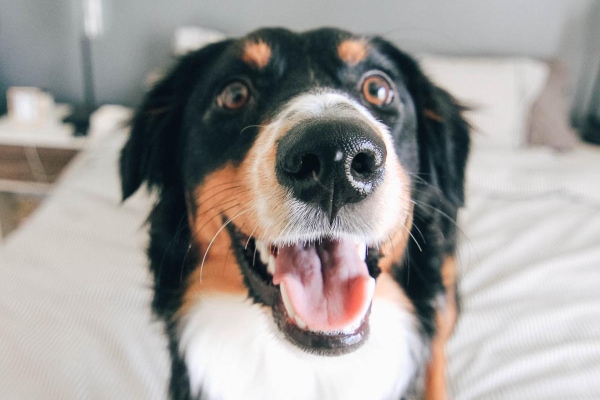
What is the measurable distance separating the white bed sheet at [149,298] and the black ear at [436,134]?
391 mm

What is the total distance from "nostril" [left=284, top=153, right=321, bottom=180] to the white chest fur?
398mm

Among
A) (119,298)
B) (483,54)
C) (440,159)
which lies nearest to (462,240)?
(440,159)

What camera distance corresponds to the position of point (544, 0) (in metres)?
2.90

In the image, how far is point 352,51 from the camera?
1053 mm

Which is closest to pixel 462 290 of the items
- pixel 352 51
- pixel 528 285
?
pixel 528 285

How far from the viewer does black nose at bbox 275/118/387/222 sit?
640 millimetres

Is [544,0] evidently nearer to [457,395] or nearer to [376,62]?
[376,62]

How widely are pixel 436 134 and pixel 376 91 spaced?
0.84 ft

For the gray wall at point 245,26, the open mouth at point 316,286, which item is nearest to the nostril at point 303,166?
the open mouth at point 316,286

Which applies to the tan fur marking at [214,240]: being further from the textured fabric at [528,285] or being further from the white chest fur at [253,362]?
the textured fabric at [528,285]

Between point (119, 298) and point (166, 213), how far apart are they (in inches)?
12.9

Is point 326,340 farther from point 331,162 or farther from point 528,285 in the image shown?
point 528,285

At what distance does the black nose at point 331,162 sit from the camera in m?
0.64

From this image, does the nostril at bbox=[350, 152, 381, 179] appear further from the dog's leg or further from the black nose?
the dog's leg
